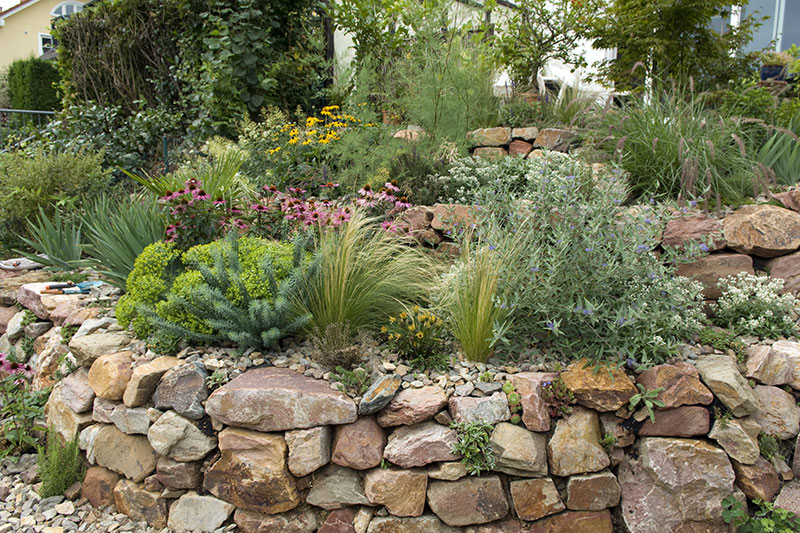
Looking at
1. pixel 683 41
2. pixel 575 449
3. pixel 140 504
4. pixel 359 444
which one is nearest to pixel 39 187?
pixel 140 504

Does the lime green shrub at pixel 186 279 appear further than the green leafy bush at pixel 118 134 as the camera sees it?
No

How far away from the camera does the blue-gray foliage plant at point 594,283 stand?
3137 millimetres

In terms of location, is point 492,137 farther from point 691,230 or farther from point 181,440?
point 181,440

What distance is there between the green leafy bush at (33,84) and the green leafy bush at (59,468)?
1522 cm

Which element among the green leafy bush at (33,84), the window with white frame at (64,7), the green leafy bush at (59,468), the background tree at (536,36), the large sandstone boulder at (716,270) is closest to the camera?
the green leafy bush at (59,468)

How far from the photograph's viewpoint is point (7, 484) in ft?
11.3

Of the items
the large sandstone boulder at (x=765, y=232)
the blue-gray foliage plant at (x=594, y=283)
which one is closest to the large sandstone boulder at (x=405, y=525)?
the blue-gray foliage plant at (x=594, y=283)

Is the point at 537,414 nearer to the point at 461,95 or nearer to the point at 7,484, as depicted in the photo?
the point at 7,484

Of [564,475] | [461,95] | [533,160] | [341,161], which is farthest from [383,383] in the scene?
[461,95]

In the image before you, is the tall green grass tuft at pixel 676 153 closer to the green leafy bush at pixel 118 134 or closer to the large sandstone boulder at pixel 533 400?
the large sandstone boulder at pixel 533 400

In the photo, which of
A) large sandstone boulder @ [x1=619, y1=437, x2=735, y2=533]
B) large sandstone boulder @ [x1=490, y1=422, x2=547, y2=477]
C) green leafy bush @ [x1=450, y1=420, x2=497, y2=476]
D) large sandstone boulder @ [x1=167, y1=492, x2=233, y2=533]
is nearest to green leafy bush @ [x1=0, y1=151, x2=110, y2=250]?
large sandstone boulder @ [x1=167, y1=492, x2=233, y2=533]

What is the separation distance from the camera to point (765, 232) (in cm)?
390

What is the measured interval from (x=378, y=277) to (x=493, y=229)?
773mm

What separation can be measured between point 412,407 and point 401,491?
0.41m
